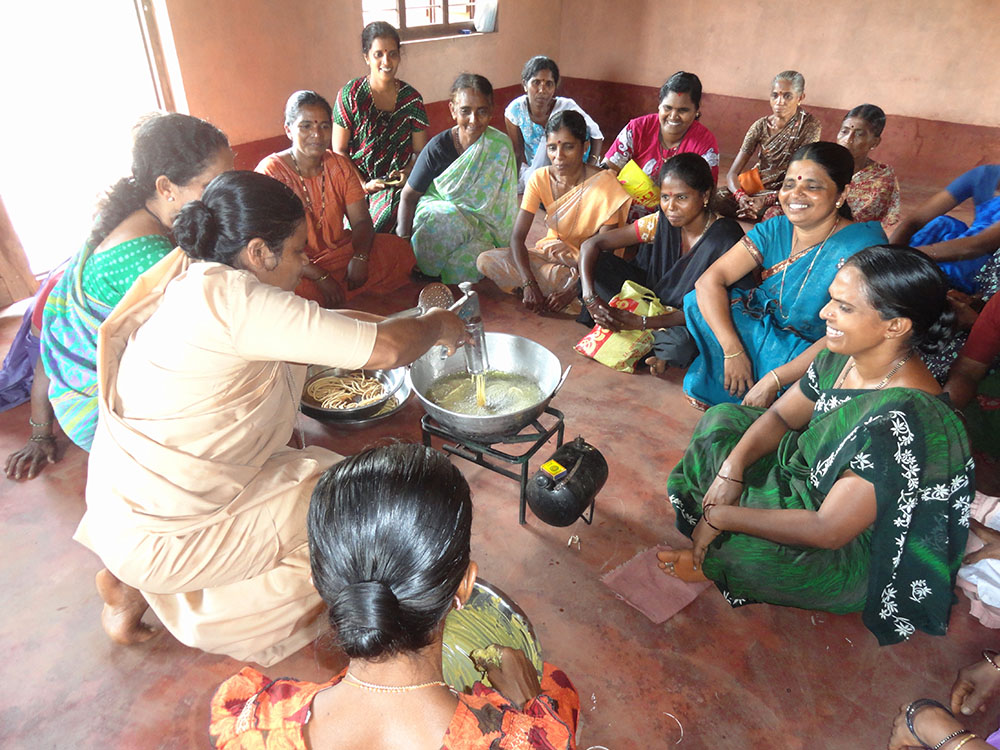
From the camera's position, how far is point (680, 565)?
7.39ft

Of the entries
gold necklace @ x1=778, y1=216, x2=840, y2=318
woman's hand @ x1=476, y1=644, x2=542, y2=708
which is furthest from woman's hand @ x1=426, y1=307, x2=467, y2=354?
gold necklace @ x1=778, y1=216, x2=840, y2=318

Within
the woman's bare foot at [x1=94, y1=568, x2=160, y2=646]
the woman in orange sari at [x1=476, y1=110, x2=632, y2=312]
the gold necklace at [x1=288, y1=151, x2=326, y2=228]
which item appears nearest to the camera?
the woman's bare foot at [x1=94, y1=568, x2=160, y2=646]

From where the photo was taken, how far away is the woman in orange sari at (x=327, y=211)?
3.50m

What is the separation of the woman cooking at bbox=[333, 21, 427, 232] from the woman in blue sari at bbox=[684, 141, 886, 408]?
2.52 m

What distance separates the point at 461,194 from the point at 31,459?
2998 millimetres

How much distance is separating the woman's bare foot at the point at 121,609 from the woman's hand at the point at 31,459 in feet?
3.51

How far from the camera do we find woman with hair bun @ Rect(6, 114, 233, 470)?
221cm

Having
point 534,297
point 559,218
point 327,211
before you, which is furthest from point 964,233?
point 327,211

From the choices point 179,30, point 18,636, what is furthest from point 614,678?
point 179,30

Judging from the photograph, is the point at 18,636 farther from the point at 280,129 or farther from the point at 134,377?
the point at 280,129

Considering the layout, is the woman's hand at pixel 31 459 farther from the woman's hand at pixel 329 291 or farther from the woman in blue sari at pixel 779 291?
the woman in blue sari at pixel 779 291

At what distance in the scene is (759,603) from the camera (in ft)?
7.27

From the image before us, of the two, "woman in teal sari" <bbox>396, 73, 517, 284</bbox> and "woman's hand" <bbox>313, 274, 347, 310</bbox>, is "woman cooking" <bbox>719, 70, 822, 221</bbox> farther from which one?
"woman's hand" <bbox>313, 274, 347, 310</bbox>

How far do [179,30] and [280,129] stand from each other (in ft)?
3.57
